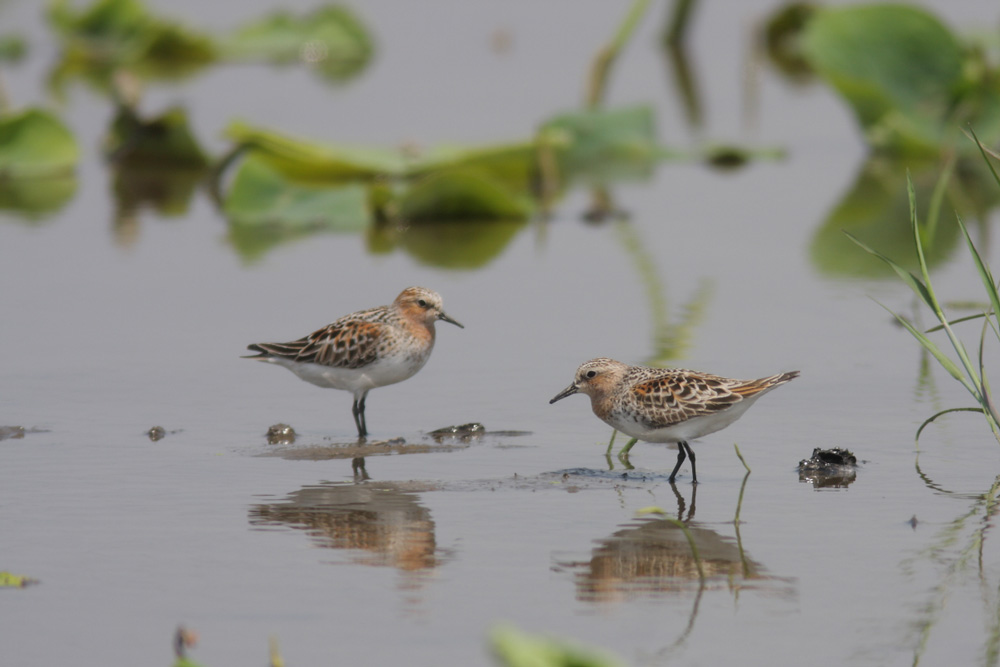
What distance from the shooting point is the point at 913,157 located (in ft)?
64.4

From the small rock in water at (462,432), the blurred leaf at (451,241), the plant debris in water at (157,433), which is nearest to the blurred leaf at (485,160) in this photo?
the blurred leaf at (451,241)

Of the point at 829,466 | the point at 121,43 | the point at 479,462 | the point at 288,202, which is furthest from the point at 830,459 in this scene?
the point at 121,43

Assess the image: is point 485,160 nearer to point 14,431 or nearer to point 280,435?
point 280,435

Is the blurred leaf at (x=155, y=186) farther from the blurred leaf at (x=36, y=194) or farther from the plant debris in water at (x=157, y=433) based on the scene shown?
the plant debris in water at (x=157, y=433)

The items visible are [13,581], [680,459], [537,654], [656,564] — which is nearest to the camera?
[537,654]

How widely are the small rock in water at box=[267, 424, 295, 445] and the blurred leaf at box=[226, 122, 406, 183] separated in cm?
757

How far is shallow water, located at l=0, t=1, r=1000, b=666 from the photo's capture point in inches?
260

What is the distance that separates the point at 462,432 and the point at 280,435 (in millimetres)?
1138

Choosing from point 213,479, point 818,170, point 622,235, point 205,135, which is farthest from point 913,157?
point 213,479

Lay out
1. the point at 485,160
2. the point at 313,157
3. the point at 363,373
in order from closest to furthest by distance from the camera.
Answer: the point at 363,373
the point at 313,157
the point at 485,160

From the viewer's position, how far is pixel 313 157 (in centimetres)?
1703

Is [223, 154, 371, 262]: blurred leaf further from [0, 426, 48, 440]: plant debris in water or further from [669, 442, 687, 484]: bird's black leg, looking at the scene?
[669, 442, 687, 484]: bird's black leg

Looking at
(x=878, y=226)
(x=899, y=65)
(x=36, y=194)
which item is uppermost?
(x=899, y=65)

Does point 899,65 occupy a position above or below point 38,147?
above
